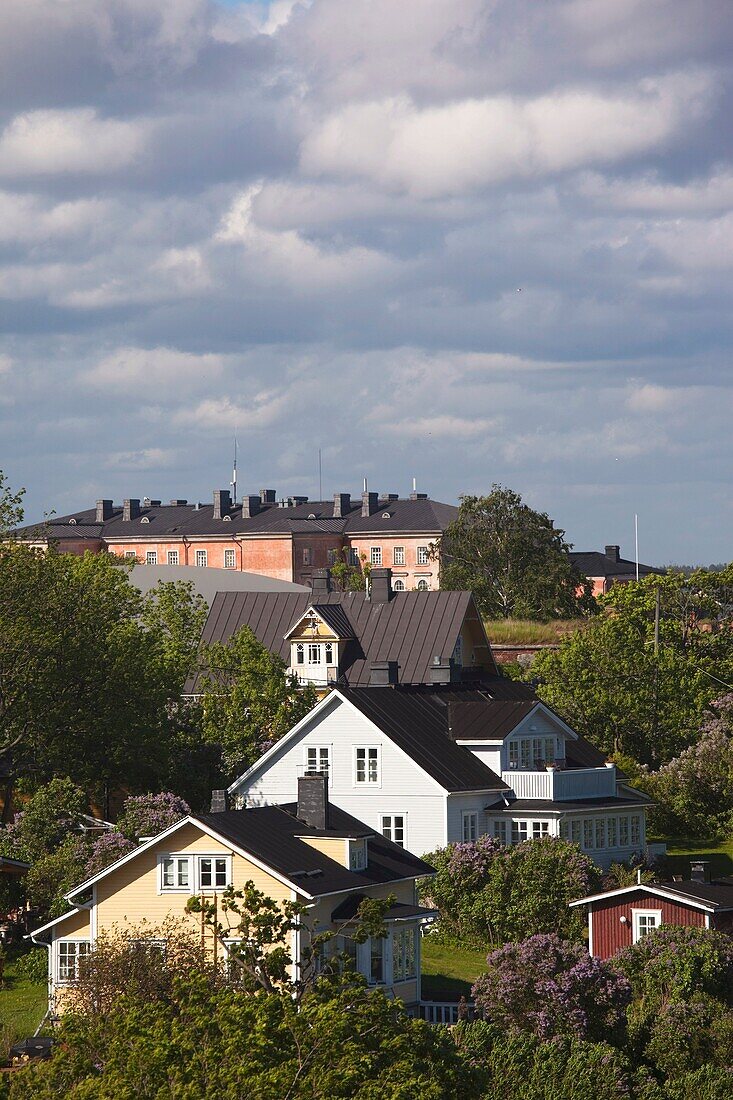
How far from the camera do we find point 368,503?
14638 centimetres

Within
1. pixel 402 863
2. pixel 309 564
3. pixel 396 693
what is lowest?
pixel 402 863

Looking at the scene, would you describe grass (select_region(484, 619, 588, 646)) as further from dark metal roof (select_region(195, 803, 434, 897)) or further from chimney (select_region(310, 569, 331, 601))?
dark metal roof (select_region(195, 803, 434, 897))

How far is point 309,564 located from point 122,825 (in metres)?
89.7

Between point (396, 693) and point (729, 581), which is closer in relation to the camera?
point (396, 693)

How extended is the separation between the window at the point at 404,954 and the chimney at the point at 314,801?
3298mm

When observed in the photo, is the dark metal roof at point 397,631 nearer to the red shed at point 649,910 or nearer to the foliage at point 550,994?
the red shed at point 649,910

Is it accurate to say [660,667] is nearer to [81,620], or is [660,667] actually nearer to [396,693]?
[396,693]

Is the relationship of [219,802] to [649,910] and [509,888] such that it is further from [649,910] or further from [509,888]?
[649,910]

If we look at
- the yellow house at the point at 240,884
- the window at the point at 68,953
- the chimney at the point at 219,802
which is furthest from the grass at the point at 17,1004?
the chimney at the point at 219,802

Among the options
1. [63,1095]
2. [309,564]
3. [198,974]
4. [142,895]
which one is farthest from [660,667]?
[309,564]

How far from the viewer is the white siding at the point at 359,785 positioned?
51031 mm

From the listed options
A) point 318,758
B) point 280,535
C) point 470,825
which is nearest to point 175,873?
Result: point 318,758

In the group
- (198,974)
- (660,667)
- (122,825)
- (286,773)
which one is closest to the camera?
(198,974)

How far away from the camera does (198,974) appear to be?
27.6m
